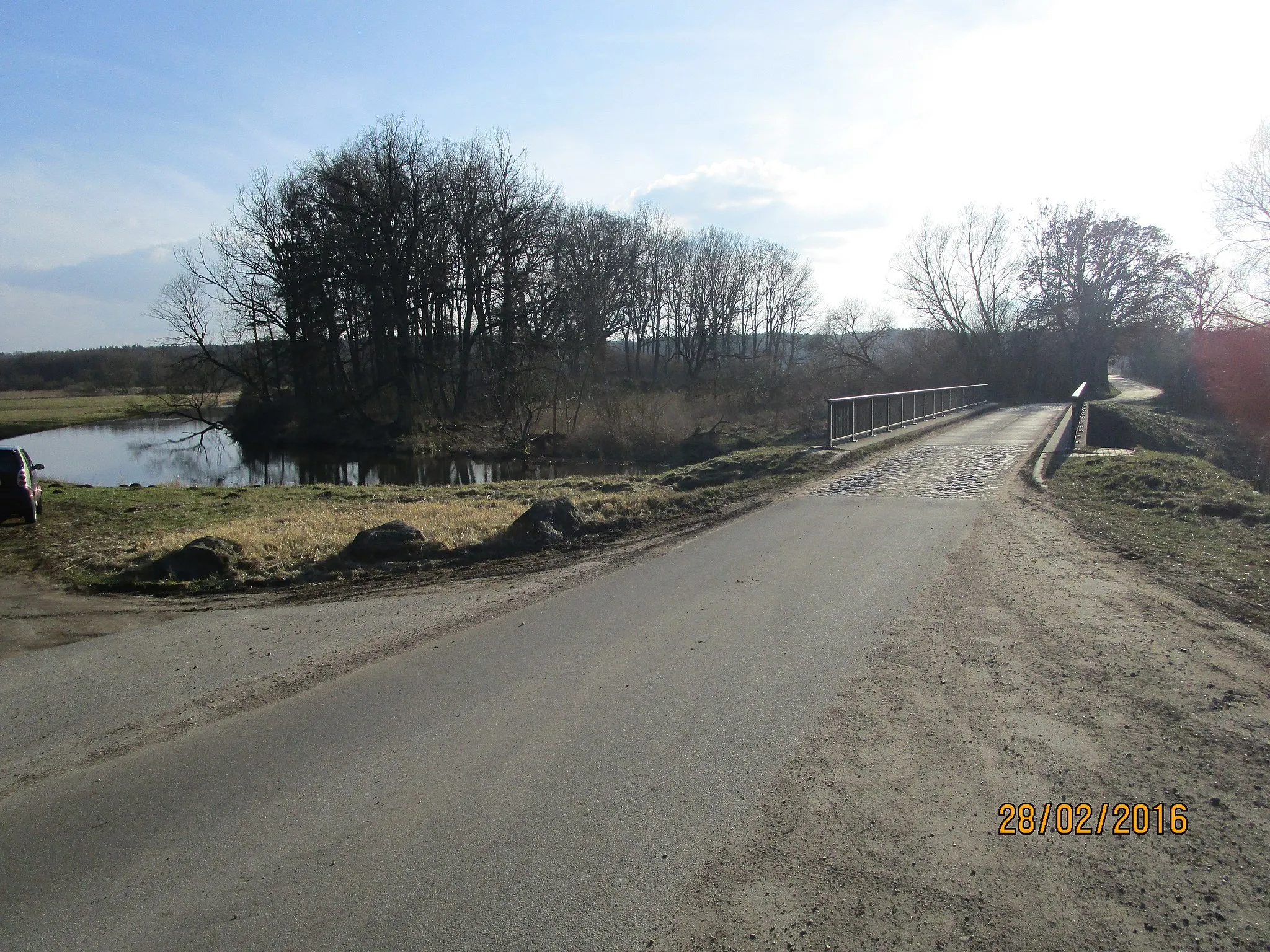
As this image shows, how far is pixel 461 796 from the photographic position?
4.15m

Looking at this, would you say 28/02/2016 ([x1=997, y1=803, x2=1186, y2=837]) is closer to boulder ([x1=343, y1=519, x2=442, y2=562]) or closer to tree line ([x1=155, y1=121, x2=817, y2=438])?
boulder ([x1=343, y1=519, x2=442, y2=562])

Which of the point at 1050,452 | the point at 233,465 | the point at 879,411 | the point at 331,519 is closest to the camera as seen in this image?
A: the point at 331,519

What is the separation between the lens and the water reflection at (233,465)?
31969 mm

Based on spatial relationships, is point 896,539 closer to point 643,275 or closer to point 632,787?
point 632,787

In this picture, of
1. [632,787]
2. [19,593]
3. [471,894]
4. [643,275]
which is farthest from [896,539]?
[643,275]

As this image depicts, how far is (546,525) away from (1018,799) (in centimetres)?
836

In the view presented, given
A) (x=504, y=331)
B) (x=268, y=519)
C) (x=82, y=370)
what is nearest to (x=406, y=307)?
(x=504, y=331)

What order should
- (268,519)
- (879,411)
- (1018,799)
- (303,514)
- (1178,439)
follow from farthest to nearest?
1. (1178,439)
2. (879,411)
3. (303,514)
4. (268,519)
5. (1018,799)

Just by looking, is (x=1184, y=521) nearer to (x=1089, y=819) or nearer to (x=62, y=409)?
(x=1089, y=819)

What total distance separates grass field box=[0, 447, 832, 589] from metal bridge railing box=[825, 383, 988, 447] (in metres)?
1.61

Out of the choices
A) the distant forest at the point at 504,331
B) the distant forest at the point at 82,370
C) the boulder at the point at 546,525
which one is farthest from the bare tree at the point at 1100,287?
the distant forest at the point at 82,370

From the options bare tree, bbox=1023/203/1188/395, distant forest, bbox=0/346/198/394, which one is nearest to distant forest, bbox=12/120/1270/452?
bare tree, bbox=1023/203/1188/395

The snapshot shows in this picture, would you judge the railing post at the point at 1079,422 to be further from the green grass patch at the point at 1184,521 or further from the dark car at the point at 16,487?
the dark car at the point at 16,487

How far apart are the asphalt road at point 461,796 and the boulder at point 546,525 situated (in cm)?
384
